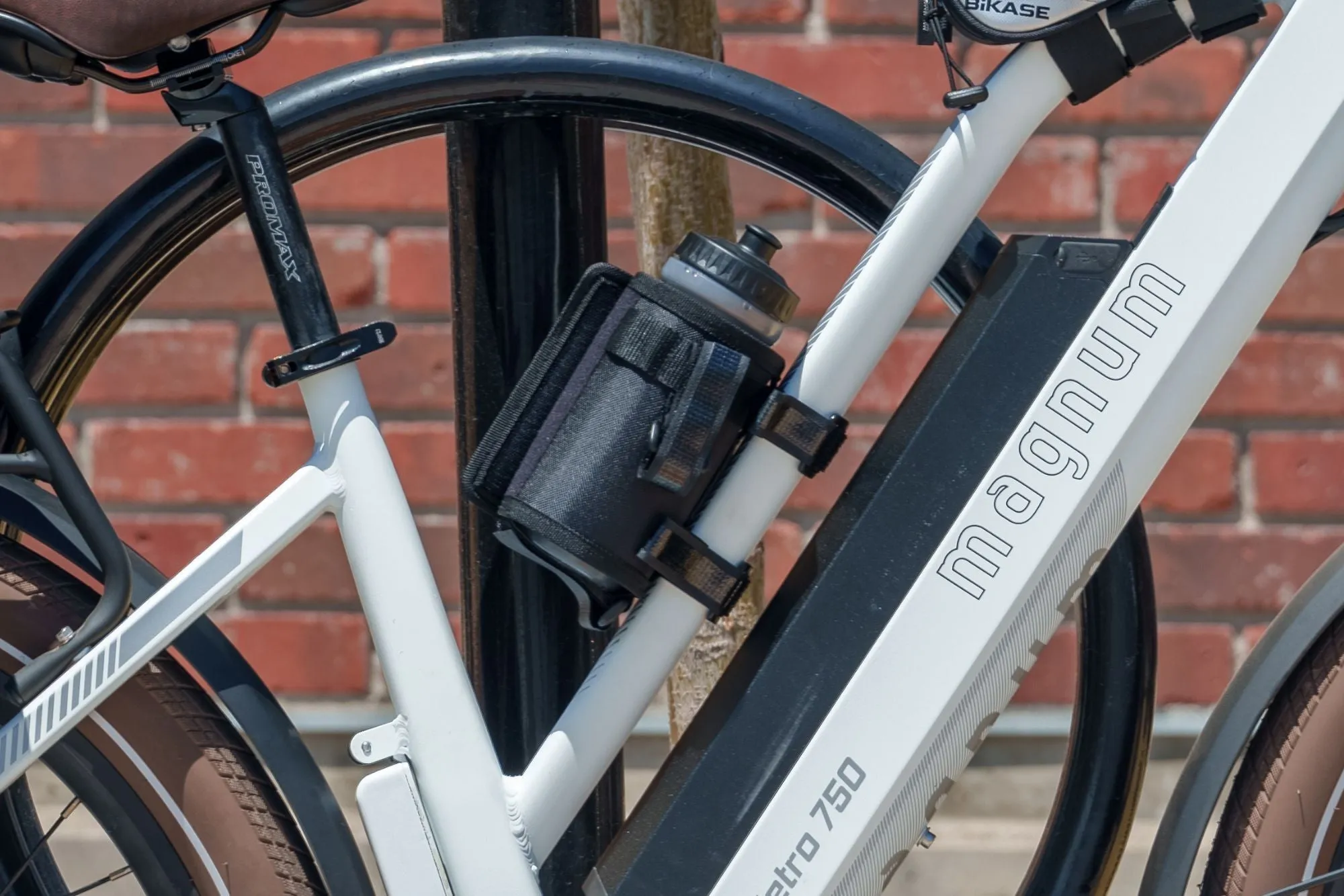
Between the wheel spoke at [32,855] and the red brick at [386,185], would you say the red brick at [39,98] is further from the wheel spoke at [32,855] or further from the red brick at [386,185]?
the wheel spoke at [32,855]

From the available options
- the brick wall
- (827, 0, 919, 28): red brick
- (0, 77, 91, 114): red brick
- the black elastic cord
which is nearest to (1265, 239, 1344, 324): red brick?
the brick wall

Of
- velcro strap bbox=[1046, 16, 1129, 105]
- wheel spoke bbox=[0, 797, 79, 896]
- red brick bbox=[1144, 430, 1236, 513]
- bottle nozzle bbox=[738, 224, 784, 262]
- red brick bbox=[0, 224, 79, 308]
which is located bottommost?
wheel spoke bbox=[0, 797, 79, 896]

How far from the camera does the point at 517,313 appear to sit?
662 millimetres

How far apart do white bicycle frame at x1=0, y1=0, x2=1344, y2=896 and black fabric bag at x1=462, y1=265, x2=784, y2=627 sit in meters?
0.03

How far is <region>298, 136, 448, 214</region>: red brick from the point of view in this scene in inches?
48.2

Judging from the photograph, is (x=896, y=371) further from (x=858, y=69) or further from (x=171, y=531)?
(x=171, y=531)

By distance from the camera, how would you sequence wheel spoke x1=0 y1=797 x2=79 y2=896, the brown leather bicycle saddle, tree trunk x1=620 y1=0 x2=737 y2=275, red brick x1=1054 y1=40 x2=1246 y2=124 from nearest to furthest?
the brown leather bicycle saddle
wheel spoke x1=0 y1=797 x2=79 y2=896
tree trunk x1=620 y1=0 x2=737 y2=275
red brick x1=1054 y1=40 x2=1246 y2=124

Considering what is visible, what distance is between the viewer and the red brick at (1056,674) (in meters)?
1.28

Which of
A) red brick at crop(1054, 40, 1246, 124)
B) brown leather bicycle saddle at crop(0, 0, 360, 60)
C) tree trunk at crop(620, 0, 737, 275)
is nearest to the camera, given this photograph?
brown leather bicycle saddle at crop(0, 0, 360, 60)

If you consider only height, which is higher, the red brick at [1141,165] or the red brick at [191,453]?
the red brick at [1141,165]

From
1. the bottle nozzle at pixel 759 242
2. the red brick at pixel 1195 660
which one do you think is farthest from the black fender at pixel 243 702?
the red brick at pixel 1195 660

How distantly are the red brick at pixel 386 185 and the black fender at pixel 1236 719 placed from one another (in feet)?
2.89

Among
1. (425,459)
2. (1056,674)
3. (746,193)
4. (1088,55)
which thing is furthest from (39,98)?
(1056,674)

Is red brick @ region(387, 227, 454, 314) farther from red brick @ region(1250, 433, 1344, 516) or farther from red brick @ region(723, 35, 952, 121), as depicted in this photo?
red brick @ region(1250, 433, 1344, 516)
